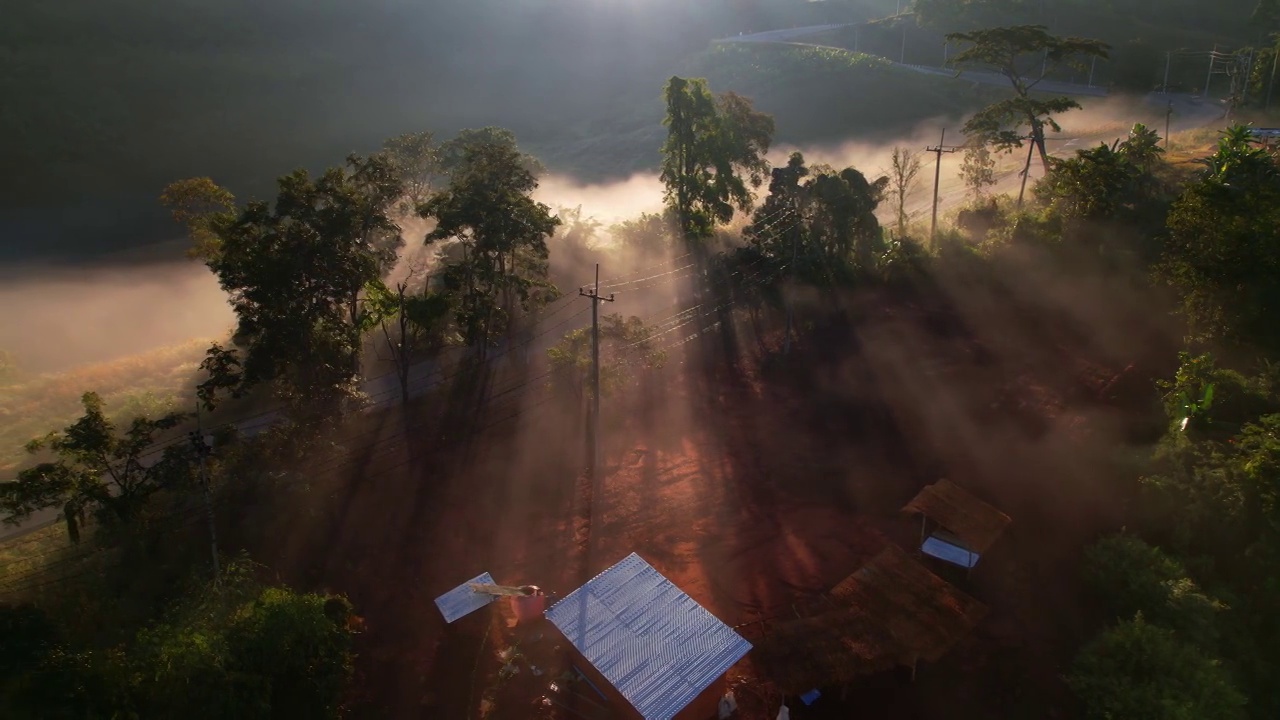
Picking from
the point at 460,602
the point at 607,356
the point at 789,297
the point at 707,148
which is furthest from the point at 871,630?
the point at 707,148

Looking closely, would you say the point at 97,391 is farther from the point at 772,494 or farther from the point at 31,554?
the point at 772,494

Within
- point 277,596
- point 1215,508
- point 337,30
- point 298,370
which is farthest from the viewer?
point 337,30

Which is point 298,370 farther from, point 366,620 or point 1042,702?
point 1042,702

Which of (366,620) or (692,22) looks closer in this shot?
(366,620)

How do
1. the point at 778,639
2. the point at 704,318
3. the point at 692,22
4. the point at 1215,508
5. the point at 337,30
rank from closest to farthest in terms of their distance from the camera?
the point at 778,639 < the point at 1215,508 < the point at 704,318 < the point at 337,30 < the point at 692,22

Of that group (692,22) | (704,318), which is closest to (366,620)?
(704,318)

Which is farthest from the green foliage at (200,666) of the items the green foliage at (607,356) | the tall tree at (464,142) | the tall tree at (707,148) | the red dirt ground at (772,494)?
the tall tree at (464,142)

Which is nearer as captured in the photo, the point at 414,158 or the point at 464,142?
the point at 464,142

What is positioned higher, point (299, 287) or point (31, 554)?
point (299, 287)
